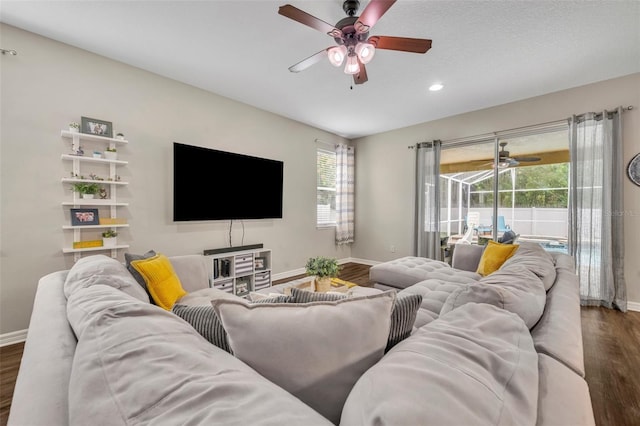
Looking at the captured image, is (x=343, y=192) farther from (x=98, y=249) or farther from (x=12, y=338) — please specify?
(x=12, y=338)

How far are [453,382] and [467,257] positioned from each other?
300 centimetres

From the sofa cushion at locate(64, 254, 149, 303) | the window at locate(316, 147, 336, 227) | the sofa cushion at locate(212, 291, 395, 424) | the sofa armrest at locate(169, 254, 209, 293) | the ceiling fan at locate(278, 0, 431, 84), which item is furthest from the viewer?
the window at locate(316, 147, 336, 227)

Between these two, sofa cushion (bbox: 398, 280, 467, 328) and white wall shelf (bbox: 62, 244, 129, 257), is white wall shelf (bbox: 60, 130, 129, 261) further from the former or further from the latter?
sofa cushion (bbox: 398, 280, 467, 328)

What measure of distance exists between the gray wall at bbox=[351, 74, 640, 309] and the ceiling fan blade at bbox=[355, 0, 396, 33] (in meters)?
3.00

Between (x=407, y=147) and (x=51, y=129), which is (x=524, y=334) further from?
(x=407, y=147)

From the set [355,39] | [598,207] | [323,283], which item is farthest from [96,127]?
[598,207]

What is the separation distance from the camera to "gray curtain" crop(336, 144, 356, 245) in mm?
5172

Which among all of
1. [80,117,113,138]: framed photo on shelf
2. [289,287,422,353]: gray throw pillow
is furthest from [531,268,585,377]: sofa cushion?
[80,117,113,138]: framed photo on shelf

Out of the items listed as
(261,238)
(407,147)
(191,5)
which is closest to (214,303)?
(191,5)

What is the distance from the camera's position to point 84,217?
251 centimetres

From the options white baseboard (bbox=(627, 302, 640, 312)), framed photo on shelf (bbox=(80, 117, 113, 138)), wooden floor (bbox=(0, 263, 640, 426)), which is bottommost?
wooden floor (bbox=(0, 263, 640, 426))

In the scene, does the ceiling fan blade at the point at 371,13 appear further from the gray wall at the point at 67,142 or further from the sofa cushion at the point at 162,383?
the gray wall at the point at 67,142

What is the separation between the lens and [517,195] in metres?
3.70

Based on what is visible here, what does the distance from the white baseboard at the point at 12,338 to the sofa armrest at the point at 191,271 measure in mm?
1404
